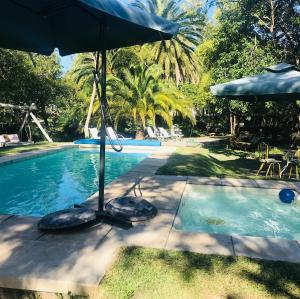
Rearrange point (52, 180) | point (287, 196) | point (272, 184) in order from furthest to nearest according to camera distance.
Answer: point (52, 180), point (272, 184), point (287, 196)

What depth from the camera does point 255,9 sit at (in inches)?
513

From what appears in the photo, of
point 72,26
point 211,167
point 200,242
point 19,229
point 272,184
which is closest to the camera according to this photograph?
point 200,242

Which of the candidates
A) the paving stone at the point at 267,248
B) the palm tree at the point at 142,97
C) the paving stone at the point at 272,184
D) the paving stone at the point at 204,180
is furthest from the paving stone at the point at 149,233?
the palm tree at the point at 142,97

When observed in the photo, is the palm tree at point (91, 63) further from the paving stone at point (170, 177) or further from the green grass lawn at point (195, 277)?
the green grass lawn at point (195, 277)

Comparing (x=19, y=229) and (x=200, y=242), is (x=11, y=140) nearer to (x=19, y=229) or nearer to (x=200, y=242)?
(x=19, y=229)

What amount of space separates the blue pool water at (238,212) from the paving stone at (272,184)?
0.26m

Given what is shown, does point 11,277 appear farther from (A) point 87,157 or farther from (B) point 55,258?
(A) point 87,157

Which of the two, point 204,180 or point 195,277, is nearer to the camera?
point 195,277

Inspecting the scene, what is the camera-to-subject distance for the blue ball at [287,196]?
6.13 meters

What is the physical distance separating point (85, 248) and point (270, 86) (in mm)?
5834

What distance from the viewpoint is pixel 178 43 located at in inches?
1009

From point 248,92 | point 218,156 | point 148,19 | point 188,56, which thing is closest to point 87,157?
point 218,156

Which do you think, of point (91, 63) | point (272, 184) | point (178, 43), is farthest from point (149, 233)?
point (178, 43)

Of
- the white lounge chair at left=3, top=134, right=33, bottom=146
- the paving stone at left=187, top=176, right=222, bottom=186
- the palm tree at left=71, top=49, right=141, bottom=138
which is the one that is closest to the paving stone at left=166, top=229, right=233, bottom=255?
the paving stone at left=187, top=176, right=222, bottom=186
